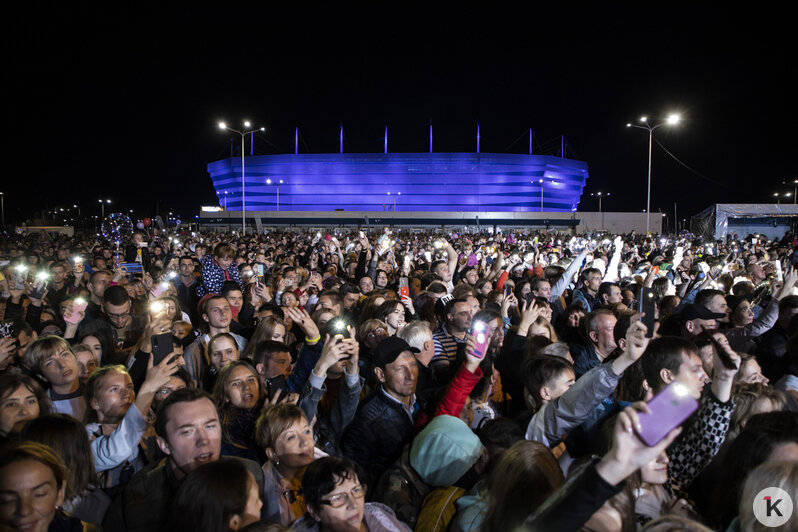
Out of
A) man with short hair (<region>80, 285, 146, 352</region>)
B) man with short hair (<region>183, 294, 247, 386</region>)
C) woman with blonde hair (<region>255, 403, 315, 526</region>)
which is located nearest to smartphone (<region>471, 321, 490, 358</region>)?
woman with blonde hair (<region>255, 403, 315, 526</region>)

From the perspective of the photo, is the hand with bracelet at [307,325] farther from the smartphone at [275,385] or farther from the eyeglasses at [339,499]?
the eyeglasses at [339,499]

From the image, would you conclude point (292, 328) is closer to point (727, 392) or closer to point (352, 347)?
point (352, 347)

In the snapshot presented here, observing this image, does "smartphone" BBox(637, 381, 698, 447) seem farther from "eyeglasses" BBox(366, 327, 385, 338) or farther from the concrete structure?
the concrete structure

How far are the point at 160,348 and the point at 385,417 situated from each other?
1513 millimetres

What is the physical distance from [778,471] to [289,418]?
7.62ft

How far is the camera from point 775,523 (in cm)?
192

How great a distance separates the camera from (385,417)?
3.34m

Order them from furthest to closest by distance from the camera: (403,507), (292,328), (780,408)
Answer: (292,328)
(780,408)
(403,507)

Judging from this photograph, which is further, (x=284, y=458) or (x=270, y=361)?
(x=270, y=361)

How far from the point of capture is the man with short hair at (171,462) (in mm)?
2484

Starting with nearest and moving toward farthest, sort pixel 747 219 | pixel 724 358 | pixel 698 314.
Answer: pixel 724 358 < pixel 698 314 < pixel 747 219

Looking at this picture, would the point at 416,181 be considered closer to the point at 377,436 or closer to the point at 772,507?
the point at 377,436

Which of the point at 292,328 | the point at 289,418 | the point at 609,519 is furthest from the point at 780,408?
the point at 292,328

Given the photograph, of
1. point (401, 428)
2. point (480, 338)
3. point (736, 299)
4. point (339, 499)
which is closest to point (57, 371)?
point (401, 428)
